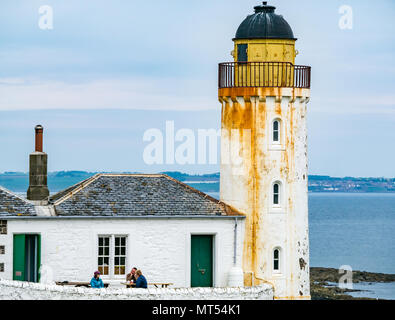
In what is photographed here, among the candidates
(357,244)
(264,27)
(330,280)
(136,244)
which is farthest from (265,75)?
(357,244)

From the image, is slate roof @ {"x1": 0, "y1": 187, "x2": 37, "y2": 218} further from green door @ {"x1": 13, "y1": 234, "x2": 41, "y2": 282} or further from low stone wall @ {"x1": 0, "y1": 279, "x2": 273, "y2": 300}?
low stone wall @ {"x1": 0, "y1": 279, "x2": 273, "y2": 300}

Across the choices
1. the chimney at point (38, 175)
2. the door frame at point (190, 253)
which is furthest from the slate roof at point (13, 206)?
the door frame at point (190, 253)

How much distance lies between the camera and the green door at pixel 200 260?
4456 cm

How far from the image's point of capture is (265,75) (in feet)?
150

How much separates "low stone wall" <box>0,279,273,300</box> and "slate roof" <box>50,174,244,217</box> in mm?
4301

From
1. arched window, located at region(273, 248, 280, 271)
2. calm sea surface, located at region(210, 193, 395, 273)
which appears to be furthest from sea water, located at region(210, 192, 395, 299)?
arched window, located at region(273, 248, 280, 271)

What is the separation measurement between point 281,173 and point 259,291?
5.28m

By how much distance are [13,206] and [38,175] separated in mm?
2235

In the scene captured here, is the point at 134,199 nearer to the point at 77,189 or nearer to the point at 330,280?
the point at 77,189

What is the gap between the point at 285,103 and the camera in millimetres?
45562

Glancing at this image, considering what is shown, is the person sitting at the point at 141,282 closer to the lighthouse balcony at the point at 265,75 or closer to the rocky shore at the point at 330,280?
the lighthouse balcony at the point at 265,75

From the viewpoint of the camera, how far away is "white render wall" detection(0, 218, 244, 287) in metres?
42.3

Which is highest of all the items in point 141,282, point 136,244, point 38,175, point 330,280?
point 38,175

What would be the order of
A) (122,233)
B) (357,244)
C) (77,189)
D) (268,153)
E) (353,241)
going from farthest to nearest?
(353,241) → (357,244) → (268,153) → (77,189) → (122,233)
